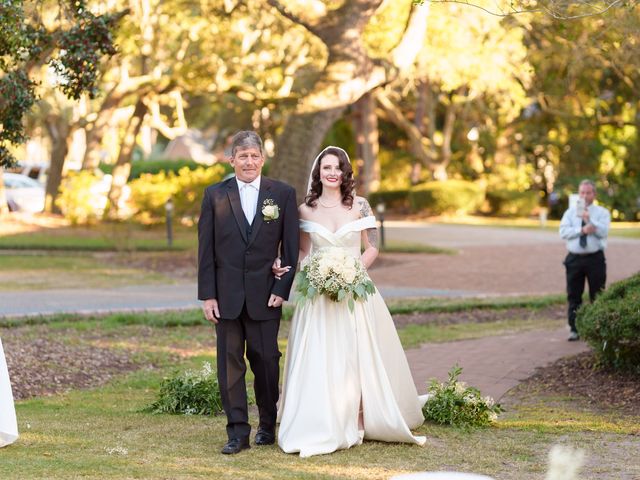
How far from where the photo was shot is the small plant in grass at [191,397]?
8.61m

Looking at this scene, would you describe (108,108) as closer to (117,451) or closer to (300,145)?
(300,145)

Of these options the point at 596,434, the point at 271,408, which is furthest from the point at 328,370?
the point at 596,434

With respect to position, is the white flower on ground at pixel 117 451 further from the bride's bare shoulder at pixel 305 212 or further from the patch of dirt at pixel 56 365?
the patch of dirt at pixel 56 365

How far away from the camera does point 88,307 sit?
631 inches

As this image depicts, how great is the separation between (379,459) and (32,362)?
5.14m

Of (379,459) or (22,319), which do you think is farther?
(22,319)

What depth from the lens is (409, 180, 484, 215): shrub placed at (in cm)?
3953

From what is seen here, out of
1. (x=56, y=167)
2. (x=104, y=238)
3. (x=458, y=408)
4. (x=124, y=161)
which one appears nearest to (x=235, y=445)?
(x=458, y=408)

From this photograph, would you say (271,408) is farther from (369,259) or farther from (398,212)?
(398,212)

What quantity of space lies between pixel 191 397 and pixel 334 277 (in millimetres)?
2131

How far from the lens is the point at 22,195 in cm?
3966

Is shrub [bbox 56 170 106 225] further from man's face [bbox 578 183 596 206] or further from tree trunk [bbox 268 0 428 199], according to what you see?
man's face [bbox 578 183 596 206]

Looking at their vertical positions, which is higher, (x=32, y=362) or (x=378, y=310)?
(x=378, y=310)

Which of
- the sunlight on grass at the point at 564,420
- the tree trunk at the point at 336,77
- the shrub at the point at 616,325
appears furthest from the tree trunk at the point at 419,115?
the sunlight on grass at the point at 564,420
